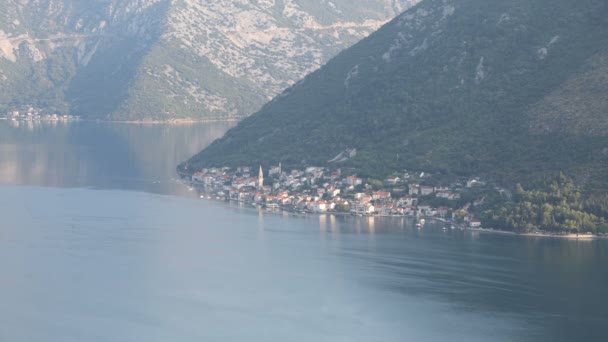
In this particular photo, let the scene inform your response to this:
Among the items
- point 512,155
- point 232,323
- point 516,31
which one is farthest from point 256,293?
point 516,31

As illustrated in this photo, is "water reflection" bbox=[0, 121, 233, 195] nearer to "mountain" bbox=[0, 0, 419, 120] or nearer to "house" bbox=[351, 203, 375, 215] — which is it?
"house" bbox=[351, 203, 375, 215]

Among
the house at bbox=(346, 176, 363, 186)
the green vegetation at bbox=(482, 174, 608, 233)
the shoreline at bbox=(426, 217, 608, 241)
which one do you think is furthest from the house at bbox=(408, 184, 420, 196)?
the shoreline at bbox=(426, 217, 608, 241)

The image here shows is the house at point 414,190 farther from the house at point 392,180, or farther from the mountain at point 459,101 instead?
the mountain at point 459,101

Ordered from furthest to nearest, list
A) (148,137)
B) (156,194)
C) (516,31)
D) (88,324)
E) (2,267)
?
(148,137)
(516,31)
(156,194)
(2,267)
(88,324)

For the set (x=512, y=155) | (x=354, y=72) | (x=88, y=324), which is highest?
(x=354, y=72)

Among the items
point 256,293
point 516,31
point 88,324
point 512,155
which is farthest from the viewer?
point 516,31

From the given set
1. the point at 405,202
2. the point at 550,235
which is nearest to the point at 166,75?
the point at 405,202

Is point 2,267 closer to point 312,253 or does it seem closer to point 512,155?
point 312,253

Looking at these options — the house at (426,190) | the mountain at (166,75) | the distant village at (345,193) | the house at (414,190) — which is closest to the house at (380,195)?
the distant village at (345,193)
